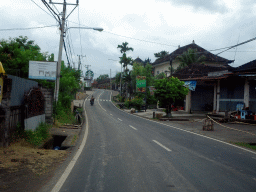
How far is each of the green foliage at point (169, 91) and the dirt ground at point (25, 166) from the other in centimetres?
1807

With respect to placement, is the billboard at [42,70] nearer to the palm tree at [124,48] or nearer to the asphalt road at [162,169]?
the asphalt road at [162,169]

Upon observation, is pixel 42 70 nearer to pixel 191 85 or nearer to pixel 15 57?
pixel 15 57

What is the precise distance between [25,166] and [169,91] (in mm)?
20423

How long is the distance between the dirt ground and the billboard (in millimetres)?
7504

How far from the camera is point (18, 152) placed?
26.0ft

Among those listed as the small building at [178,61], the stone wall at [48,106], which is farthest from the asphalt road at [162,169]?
the small building at [178,61]

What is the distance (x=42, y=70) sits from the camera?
15859mm

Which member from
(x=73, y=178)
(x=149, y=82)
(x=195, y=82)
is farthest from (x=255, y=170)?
(x=149, y=82)

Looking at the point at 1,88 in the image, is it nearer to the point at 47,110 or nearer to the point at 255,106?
the point at 47,110

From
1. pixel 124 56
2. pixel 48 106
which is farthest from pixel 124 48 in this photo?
pixel 48 106

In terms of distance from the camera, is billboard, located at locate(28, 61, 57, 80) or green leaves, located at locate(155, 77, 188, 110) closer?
billboard, located at locate(28, 61, 57, 80)

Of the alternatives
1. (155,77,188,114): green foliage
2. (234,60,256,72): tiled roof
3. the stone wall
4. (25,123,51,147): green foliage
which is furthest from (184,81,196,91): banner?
(25,123,51,147): green foliage

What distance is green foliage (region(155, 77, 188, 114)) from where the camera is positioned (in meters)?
25.5

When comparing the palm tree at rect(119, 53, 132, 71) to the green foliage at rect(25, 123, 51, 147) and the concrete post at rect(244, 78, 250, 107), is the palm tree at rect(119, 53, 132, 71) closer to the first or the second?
the concrete post at rect(244, 78, 250, 107)
